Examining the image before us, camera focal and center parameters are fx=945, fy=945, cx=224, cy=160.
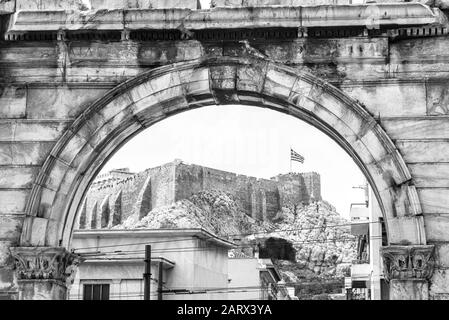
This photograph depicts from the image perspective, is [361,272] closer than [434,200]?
No

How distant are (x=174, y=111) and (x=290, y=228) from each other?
8125 cm

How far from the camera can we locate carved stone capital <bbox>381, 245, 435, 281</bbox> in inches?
393

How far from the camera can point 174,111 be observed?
438 inches

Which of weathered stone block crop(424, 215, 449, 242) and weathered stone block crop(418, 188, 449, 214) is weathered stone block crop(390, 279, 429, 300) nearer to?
weathered stone block crop(424, 215, 449, 242)

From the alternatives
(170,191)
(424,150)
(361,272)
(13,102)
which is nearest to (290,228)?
(170,191)

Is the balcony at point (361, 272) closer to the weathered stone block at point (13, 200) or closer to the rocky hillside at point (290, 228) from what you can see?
the weathered stone block at point (13, 200)

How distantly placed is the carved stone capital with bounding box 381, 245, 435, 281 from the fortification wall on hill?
71.2 metres

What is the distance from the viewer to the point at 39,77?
11.1 m

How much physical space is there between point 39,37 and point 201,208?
73.4 meters

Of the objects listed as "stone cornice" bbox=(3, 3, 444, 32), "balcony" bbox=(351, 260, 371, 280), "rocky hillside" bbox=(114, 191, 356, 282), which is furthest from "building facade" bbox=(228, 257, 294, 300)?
"rocky hillside" bbox=(114, 191, 356, 282)

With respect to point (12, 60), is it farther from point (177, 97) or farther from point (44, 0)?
point (177, 97)

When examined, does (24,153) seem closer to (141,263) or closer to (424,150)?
(424,150)

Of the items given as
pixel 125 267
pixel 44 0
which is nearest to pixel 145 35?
pixel 44 0

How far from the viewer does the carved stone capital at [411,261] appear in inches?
393
